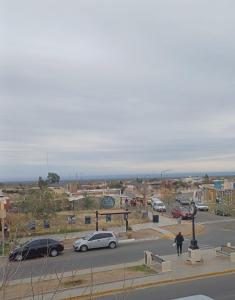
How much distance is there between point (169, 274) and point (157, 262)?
6.43ft

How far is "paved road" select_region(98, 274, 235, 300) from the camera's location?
16.7m

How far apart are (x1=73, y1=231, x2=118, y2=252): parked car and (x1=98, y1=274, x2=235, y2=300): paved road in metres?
11.8

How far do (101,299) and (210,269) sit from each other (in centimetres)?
652

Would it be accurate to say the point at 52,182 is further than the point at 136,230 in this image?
Yes

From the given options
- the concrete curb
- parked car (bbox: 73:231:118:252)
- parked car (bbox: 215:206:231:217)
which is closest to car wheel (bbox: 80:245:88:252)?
parked car (bbox: 73:231:118:252)

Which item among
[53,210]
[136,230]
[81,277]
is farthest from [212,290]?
[53,210]

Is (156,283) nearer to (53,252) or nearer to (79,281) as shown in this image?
(79,281)

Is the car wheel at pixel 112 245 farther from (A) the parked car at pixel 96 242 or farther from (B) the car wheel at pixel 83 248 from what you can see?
(B) the car wheel at pixel 83 248

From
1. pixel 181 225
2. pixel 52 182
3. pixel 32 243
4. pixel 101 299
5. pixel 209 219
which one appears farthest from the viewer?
pixel 52 182

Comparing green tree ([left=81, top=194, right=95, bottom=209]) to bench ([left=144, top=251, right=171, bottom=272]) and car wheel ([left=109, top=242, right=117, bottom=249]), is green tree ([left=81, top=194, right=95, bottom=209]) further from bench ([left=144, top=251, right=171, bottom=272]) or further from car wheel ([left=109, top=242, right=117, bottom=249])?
bench ([left=144, top=251, right=171, bottom=272])

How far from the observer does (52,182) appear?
433 ft

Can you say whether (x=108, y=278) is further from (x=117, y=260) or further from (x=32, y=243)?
(x=32, y=243)

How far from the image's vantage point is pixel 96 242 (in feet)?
99.2

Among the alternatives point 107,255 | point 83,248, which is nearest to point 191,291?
point 107,255
